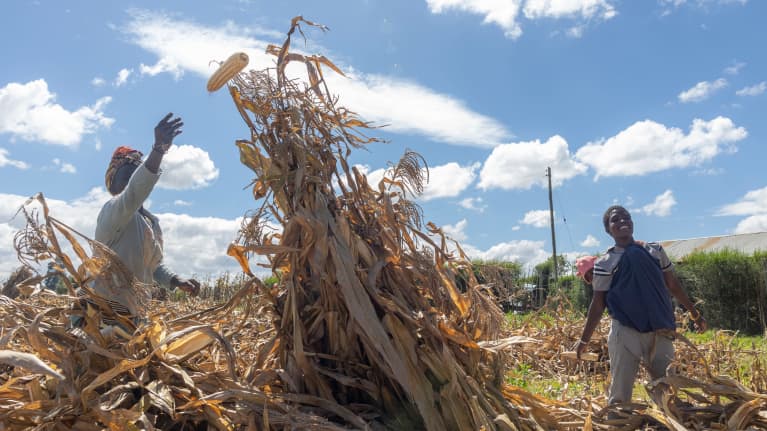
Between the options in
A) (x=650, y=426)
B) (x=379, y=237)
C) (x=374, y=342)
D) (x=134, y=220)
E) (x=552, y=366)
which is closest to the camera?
(x=374, y=342)

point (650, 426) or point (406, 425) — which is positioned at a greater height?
point (406, 425)

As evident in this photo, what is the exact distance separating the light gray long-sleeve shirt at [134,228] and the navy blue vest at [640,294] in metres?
2.69

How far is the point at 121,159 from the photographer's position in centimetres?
320

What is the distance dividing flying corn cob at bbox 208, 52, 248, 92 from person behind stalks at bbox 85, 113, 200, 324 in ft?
2.25

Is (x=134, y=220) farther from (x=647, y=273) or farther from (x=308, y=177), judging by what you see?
(x=647, y=273)

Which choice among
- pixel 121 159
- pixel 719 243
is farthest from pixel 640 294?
pixel 719 243

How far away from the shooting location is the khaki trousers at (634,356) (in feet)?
11.0

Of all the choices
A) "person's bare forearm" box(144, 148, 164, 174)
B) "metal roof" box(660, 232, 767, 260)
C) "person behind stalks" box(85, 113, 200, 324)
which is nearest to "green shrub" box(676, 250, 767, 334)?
"metal roof" box(660, 232, 767, 260)

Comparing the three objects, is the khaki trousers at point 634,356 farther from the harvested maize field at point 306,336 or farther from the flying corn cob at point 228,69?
the flying corn cob at point 228,69

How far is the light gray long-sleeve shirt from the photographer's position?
277 cm

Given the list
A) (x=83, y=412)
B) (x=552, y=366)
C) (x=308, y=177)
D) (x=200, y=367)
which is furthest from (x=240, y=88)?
(x=552, y=366)

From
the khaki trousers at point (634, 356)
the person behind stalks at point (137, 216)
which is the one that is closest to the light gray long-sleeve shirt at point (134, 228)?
the person behind stalks at point (137, 216)

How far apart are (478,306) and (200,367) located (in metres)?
1.13

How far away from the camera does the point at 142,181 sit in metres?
2.75
